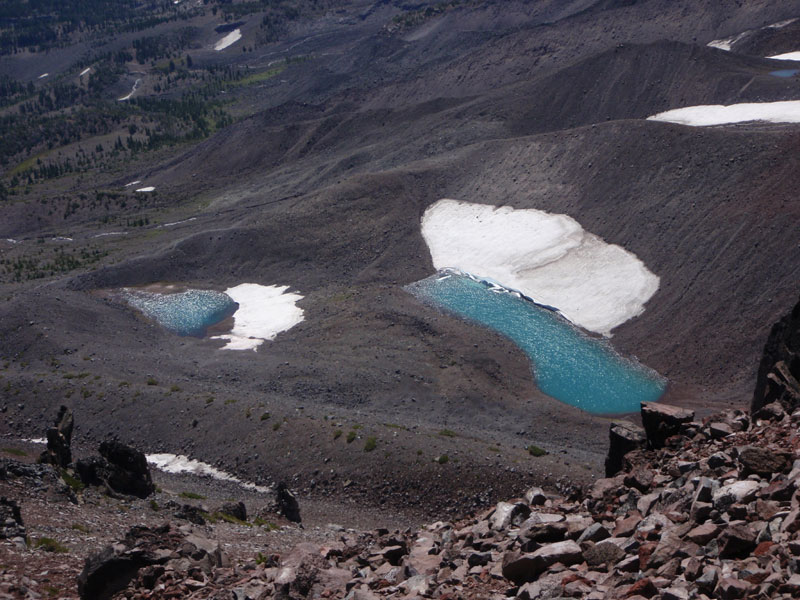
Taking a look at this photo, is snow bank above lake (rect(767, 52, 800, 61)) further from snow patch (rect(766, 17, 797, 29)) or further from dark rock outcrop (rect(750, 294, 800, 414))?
dark rock outcrop (rect(750, 294, 800, 414))

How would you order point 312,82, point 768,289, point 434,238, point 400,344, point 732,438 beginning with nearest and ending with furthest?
point 732,438 < point 768,289 < point 400,344 < point 434,238 < point 312,82

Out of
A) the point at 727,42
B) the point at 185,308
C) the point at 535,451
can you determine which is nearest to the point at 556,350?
the point at 535,451

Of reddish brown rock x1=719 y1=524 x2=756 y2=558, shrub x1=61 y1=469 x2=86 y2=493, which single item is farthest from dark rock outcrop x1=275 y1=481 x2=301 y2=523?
reddish brown rock x1=719 y1=524 x2=756 y2=558

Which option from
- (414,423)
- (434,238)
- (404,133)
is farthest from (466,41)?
(414,423)

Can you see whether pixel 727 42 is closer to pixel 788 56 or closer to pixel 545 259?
pixel 788 56

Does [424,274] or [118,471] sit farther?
[424,274]

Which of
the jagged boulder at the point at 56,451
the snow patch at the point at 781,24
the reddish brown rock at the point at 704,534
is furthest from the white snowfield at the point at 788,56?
the reddish brown rock at the point at 704,534

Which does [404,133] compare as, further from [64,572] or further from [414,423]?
[64,572]
